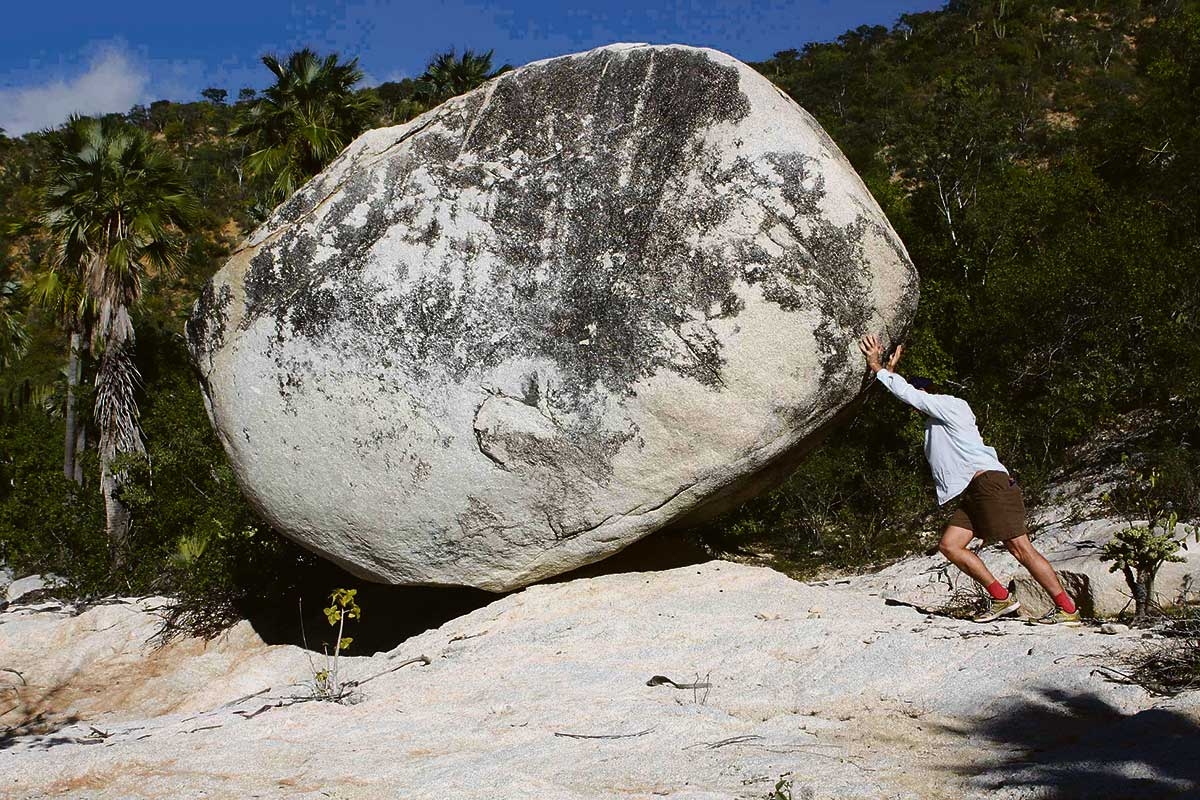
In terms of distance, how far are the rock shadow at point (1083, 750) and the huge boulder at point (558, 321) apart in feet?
7.76

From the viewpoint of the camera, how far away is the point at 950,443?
225 inches

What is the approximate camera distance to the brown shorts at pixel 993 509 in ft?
18.2

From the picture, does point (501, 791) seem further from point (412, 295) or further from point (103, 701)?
point (103, 701)

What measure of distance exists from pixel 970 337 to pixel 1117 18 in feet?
120

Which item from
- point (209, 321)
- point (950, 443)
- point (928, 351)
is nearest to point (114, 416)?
point (209, 321)

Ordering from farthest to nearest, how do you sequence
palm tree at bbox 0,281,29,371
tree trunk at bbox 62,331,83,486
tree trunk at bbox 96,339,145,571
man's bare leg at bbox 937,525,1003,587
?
palm tree at bbox 0,281,29,371, tree trunk at bbox 62,331,83,486, tree trunk at bbox 96,339,145,571, man's bare leg at bbox 937,525,1003,587

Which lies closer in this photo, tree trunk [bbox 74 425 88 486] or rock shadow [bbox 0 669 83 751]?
rock shadow [bbox 0 669 83 751]

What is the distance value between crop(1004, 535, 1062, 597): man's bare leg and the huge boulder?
1306 millimetres

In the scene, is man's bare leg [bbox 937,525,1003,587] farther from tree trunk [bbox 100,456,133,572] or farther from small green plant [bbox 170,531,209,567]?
tree trunk [bbox 100,456,133,572]

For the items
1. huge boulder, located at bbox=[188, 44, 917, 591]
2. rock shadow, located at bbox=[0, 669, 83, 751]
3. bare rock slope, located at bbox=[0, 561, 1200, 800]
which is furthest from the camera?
rock shadow, located at bbox=[0, 669, 83, 751]

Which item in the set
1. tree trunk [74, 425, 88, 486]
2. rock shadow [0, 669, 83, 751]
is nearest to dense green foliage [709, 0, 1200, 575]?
rock shadow [0, 669, 83, 751]

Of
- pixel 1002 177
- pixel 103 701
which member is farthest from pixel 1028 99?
pixel 103 701

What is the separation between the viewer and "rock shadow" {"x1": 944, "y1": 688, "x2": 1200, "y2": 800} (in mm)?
3010

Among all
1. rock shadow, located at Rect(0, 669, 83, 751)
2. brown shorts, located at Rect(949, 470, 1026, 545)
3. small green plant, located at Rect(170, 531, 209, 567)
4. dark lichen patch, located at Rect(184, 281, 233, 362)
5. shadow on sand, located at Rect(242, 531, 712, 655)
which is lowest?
rock shadow, located at Rect(0, 669, 83, 751)
